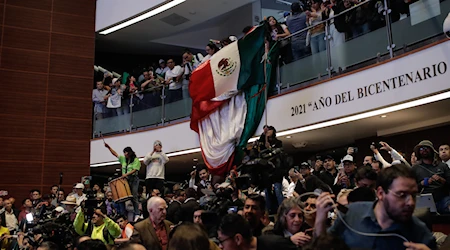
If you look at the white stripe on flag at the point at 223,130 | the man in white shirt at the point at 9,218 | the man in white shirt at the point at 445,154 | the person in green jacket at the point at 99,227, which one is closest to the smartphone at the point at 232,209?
the person in green jacket at the point at 99,227

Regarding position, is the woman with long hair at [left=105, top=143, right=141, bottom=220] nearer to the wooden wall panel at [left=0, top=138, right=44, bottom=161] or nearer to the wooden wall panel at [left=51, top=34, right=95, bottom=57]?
the wooden wall panel at [left=0, top=138, right=44, bottom=161]

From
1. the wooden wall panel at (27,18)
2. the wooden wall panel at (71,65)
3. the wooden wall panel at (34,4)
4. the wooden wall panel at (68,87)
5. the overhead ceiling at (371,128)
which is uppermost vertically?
the wooden wall panel at (34,4)

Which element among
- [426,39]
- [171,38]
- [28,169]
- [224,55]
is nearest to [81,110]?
[28,169]

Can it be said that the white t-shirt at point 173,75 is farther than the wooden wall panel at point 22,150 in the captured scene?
No

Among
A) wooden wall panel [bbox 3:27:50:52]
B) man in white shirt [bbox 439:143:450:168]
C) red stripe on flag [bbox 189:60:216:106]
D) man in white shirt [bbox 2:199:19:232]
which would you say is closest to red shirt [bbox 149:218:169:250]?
man in white shirt [bbox 439:143:450:168]

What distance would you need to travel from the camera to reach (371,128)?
29.3 feet

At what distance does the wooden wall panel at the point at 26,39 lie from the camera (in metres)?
13.0

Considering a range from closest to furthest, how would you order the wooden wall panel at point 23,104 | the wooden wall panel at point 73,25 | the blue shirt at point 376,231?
Answer: 1. the blue shirt at point 376,231
2. the wooden wall panel at point 23,104
3. the wooden wall panel at point 73,25

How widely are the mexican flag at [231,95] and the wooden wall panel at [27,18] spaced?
5.28 m

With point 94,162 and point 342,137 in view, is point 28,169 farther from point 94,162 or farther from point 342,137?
point 342,137

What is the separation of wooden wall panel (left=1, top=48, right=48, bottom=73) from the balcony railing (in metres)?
6.69

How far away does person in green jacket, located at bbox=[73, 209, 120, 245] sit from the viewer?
5.83 meters

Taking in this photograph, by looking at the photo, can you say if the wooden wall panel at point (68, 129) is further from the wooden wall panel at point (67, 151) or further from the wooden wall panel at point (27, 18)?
the wooden wall panel at point (27, 18)

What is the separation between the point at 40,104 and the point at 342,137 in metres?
7.49
